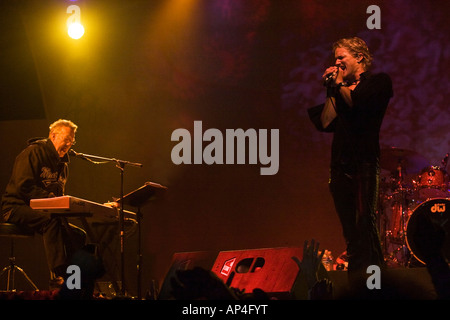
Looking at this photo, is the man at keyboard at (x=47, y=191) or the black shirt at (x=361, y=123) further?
the man at keyboard at (x=47, y=191)

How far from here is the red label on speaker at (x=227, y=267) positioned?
4223 mm

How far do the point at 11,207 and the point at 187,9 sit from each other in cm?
313

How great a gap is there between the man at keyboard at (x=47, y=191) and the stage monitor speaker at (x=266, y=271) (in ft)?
4.47

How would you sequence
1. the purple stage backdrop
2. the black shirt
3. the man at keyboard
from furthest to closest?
1. the purple stage backdrop
2. the man at keyboard
3. the black shirt

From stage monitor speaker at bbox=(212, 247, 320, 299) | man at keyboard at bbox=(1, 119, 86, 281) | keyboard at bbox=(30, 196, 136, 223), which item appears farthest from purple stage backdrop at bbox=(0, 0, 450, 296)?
stage monitor speaker at bbox=(212, 247, 320, 299)

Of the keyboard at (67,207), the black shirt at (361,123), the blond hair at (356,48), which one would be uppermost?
the blond hair at (356,48)

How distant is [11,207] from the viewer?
5.02 m

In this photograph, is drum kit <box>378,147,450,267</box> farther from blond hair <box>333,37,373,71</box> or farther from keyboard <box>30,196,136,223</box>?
keyboard <box>30,196,136,223</box>

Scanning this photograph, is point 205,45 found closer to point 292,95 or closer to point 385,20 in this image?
point 292,95

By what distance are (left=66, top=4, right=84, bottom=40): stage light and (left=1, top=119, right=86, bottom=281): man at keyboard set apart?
5.29ft

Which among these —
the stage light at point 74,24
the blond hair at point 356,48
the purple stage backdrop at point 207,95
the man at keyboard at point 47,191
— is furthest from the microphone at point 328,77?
the stage light at point 74,24

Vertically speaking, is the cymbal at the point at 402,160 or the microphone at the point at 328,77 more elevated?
the microphone at the point at 328,77

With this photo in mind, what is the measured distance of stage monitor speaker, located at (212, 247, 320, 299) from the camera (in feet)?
11.8

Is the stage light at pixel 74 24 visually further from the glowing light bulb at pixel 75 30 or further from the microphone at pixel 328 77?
the microphone at pixel 328 77
